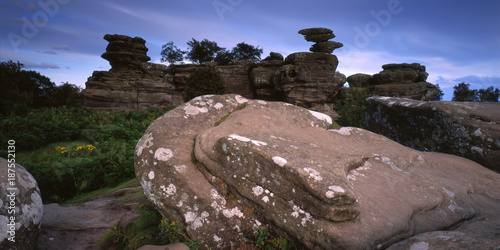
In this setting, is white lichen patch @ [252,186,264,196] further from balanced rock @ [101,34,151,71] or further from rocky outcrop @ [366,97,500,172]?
balanced rock @ [101,34,151,71]

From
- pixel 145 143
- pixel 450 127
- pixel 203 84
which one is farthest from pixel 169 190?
pixel 203 84

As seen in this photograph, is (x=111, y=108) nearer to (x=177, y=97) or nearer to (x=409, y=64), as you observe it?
(x=177, y=97)

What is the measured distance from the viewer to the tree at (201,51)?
3919 cm

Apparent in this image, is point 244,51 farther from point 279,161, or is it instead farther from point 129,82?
point 279,161

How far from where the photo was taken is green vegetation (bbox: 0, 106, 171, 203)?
6.39m

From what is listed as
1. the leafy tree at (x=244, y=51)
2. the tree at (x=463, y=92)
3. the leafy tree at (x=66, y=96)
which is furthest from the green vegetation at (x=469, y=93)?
the leafy tree at (x=66, y=96)

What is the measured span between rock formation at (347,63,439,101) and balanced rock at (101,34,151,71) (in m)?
23.9

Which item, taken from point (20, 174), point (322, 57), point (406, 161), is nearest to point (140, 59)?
point (322, 57)

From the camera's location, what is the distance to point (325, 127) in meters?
4.97

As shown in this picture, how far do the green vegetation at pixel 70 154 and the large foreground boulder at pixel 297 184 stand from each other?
407cm

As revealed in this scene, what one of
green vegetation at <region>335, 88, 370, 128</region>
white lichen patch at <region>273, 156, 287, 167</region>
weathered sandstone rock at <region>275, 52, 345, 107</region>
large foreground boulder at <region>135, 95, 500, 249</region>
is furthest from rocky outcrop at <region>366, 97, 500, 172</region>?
weathered sandstone rock at <region>275, 52, 345, 107</region>

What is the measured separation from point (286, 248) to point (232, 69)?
1025 inches

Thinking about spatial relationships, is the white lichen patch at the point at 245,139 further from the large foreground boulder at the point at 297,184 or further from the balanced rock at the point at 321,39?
the balanced rock at the point at 321,39

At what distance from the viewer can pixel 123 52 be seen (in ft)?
80.6
